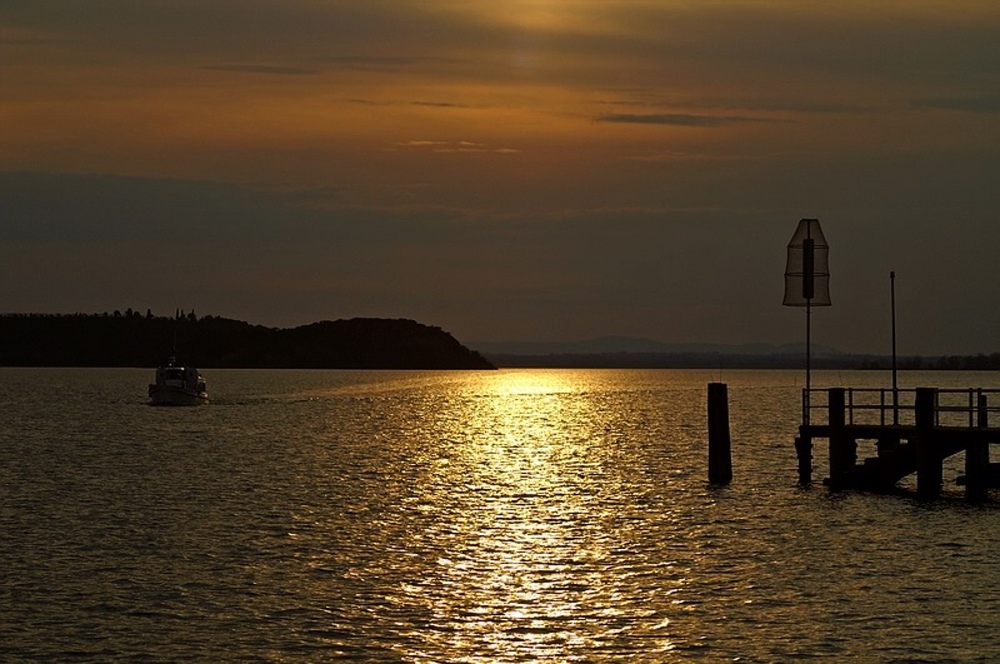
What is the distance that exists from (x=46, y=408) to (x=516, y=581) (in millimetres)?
114800

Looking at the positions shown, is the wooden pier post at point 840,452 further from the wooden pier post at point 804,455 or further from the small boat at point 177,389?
the small boat at point 177,389

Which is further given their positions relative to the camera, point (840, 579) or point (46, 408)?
point (46, 408)

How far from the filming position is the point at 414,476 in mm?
64750

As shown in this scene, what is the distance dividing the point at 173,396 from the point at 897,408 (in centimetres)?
9889

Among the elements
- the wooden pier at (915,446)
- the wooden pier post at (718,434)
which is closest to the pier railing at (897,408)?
the wooden pier at (915,446)

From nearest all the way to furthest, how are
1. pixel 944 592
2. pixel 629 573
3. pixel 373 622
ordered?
pixel 373 622 < pixel 944 592 < pixel 629 573

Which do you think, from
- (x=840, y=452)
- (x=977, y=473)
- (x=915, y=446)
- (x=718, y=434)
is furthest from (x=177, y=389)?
(x=977, y=473)

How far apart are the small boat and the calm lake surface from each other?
205 ft

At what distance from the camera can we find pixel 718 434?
2061 inches

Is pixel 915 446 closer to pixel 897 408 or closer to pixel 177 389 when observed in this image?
pixel 897 408

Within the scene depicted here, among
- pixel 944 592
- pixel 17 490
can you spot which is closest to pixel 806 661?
pixel 944 592

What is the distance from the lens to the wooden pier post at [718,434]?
50.1m

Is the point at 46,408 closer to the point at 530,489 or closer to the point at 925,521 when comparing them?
the point at 530,489

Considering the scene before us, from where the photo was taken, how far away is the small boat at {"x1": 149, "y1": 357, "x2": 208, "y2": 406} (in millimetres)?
136375
